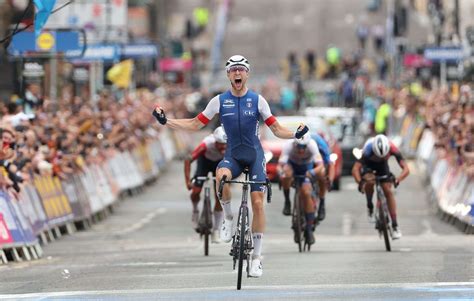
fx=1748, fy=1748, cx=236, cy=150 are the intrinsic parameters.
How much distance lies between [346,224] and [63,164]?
5157mm

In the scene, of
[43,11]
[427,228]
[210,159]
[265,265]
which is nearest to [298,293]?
[265,265]

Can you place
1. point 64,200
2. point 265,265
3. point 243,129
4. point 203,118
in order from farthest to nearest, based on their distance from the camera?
1. point 64,200
2. point 265,265
3. point 203,118
4. point 243,129

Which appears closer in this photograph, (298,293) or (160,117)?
(298,293)

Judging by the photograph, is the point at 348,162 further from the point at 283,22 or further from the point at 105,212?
the point at 283,22

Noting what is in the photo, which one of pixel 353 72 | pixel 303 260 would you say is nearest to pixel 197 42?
pixel 353 72

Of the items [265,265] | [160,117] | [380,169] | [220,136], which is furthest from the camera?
[380,169]

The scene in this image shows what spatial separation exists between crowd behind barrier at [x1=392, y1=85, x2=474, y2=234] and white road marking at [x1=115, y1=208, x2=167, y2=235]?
542 cm

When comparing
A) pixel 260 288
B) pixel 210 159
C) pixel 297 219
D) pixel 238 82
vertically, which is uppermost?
pixel 238 82

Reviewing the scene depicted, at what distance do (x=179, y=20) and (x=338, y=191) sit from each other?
57.4m

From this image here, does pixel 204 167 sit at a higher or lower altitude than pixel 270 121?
lower

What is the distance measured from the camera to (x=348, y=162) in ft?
140

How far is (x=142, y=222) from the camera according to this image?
105 ft

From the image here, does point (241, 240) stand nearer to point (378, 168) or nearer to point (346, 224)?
point (378, 168)

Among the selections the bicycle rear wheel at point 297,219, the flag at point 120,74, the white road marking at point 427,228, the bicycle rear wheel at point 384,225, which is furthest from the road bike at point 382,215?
the flag at point 120,74
